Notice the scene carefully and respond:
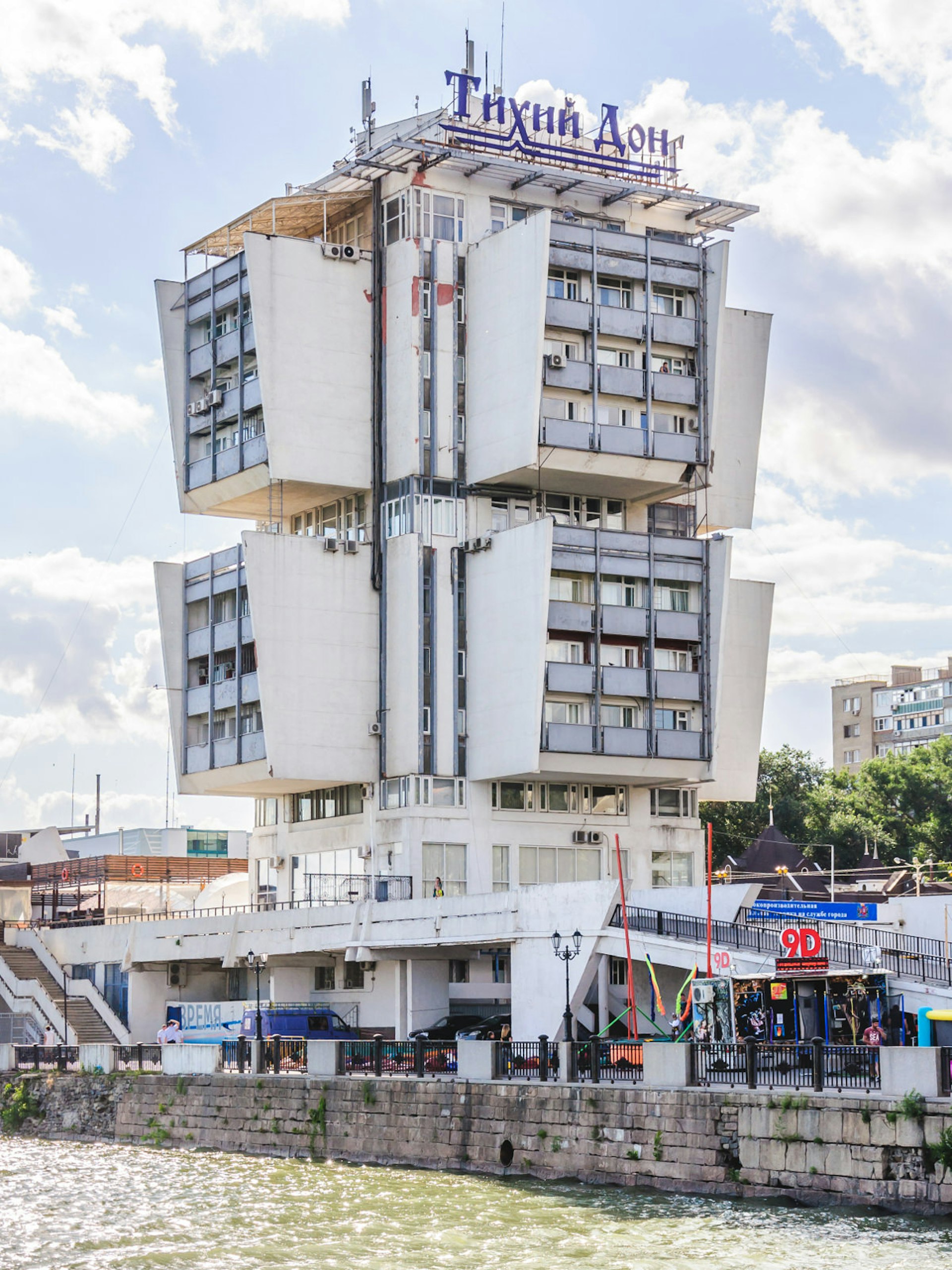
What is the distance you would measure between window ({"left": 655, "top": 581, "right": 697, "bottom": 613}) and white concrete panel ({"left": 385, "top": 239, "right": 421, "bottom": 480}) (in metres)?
10.6

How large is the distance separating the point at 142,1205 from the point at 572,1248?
12504mm

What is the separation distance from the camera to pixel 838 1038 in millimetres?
47906

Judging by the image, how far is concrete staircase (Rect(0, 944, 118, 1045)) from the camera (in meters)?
78.9

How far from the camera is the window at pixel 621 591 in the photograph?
75.0 m

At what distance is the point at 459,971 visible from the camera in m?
69.7

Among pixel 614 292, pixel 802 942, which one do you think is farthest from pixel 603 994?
pixel 614 292

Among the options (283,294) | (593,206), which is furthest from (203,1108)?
(593,206)

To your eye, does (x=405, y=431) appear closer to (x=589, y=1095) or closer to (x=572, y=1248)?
(x=589, y=1095)

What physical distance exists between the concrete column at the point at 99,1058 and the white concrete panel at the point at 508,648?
62.8 feet

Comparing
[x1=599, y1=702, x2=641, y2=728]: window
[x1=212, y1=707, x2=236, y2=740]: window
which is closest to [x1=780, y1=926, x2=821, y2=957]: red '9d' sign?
[x1=599, y1=702, x2=641, y2=728]: window

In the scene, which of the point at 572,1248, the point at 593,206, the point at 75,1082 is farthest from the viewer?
the point at 593,206

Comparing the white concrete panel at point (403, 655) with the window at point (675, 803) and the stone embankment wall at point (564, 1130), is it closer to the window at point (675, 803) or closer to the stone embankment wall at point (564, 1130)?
the window at point (675, 803)

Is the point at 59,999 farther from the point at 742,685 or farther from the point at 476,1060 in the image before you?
the point at 476,1060

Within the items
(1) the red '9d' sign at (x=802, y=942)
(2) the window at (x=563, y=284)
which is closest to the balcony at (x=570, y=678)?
(2) the window at (x=563, y=284)
